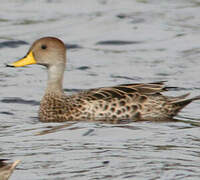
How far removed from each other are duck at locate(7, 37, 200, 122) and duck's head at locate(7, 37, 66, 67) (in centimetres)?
3

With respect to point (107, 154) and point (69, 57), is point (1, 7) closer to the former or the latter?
point (69, 57)

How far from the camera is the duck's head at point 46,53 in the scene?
11844mm

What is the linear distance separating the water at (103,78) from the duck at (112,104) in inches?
9.5

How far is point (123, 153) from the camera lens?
8.80 meters

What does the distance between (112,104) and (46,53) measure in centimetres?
130

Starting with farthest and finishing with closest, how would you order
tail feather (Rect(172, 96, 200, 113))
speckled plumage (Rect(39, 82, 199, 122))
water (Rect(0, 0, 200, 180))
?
tail feather (Rect(172, 96, 200, 113)), speckled plumage (Rect(39, 82, 199, 122)), water (Rect(0, 0, 200, 180))

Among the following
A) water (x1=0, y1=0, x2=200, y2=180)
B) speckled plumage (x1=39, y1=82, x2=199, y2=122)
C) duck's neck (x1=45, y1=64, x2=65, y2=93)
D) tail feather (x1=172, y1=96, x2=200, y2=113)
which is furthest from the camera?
duck's neck (x1=45, y1=64, x2=65, y2=93)

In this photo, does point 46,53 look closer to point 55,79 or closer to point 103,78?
point 55,79

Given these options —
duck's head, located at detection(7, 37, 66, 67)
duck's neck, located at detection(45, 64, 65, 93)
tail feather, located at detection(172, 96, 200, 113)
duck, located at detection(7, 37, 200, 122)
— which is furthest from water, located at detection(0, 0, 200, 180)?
duck's head, located at detection(7, 37, 66, 67)

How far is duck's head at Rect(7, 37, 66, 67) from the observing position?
38.9ft

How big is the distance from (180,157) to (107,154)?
2.52 ft

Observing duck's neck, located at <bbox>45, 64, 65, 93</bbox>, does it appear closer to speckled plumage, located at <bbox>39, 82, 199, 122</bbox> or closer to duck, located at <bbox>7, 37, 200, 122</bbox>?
duck, located at <bbox>7, 37, 200, 122</bbox>

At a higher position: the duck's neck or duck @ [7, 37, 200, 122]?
the duck's neck

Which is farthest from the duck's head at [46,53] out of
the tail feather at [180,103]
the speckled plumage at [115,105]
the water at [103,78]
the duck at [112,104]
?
the tail feather at [180,103]
